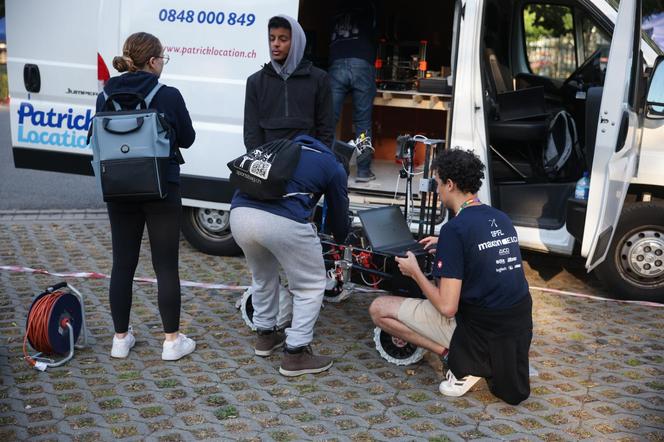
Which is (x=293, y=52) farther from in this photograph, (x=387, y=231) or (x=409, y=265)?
(x=409, y=265)

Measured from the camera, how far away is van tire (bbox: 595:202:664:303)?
5.64 metres

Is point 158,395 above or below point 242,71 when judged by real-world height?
below

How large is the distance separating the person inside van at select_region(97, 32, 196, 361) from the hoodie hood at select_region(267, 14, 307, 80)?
0.79 m

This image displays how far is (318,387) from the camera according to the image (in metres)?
4.32

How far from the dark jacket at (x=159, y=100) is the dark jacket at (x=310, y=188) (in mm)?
427

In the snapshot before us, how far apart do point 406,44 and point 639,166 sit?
2674 millimetres

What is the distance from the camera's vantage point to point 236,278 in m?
6.11

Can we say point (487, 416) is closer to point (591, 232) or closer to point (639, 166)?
point (591, 232)

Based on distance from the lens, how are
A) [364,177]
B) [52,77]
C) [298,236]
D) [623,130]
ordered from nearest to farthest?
[298,236] → [623,130] → [52,77] → [364,177]

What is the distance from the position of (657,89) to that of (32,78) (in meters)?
4.46

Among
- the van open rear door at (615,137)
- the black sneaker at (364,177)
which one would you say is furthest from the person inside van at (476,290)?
the black sneaker at (364,177)

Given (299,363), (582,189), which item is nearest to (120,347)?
(299,363)

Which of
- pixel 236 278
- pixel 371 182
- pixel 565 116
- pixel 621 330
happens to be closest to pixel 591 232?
pixel 621 330

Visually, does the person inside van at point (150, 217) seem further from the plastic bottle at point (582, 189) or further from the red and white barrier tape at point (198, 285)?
the plastic bottle at point (582, 189)
